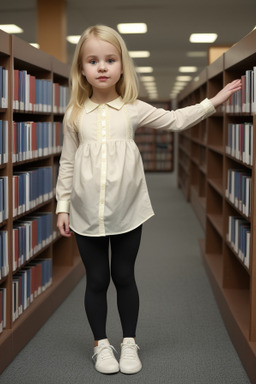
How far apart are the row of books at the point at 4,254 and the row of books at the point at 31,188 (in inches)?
10.3

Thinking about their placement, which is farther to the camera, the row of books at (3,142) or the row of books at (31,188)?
the row of books at (31,188)

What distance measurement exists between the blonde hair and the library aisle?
47.5 inches

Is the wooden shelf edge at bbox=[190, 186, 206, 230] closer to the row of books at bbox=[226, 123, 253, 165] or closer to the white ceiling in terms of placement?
the white ceiling

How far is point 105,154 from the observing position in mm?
2383

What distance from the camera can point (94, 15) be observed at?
308 inches

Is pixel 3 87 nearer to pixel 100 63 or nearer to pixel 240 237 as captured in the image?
pixel 100 63

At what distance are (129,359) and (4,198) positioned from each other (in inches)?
38.9

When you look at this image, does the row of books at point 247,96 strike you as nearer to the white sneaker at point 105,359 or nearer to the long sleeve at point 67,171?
the long sleeve at point 67,171

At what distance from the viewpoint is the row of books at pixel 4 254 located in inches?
108

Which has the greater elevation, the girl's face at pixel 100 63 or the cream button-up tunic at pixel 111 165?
the girl's face at pixel 100 63

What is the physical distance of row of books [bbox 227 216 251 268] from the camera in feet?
10.2

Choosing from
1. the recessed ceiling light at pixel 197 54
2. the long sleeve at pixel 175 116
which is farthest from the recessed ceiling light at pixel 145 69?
the long sleeve at pixel 175 116

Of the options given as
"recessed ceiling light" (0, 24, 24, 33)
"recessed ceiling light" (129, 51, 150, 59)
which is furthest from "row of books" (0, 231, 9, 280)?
"recessed ceiling light" (129, 51, 150, 59)

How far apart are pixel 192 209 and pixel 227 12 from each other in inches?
116
